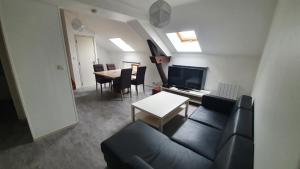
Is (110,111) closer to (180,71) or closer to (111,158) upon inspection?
(111,158)

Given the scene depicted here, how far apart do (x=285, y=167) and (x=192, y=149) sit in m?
1.01

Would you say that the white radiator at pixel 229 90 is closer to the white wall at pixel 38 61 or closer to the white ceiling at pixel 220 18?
the white ceiling at pixel 220 18

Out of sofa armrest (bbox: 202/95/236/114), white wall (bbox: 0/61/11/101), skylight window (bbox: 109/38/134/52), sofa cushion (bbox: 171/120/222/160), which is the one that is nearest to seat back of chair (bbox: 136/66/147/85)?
skylight window (bbox: 109/38/134/52)

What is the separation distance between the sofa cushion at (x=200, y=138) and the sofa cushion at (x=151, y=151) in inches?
3.1

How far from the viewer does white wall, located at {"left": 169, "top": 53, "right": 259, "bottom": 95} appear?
112 inches

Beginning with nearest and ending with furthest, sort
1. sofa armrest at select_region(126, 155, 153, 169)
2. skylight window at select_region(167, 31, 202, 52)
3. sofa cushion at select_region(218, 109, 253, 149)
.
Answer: sofa armrest at select_region(126, 155, 153, 169)
sofa cushion at select_region(218, 109, 253, 149)
skylight window at select_region(167, 31, 202, 52)

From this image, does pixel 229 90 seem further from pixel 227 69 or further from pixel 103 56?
pixel 103 56

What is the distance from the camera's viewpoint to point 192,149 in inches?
54.2

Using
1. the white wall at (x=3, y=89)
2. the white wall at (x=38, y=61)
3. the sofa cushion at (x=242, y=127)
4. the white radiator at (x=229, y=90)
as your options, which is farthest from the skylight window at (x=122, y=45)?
the sofa cushion at (x=242, y=127)

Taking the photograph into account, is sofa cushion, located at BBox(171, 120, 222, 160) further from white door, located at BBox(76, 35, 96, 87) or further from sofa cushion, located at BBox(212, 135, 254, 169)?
white door, located at BBox(76, 35, 96, 87)

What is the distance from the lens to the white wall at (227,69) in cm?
285

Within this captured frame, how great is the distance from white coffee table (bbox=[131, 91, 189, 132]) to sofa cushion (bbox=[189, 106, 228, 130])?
0.39 metres

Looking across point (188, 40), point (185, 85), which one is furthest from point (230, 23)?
point (185, 85)

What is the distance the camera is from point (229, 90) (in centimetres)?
313
